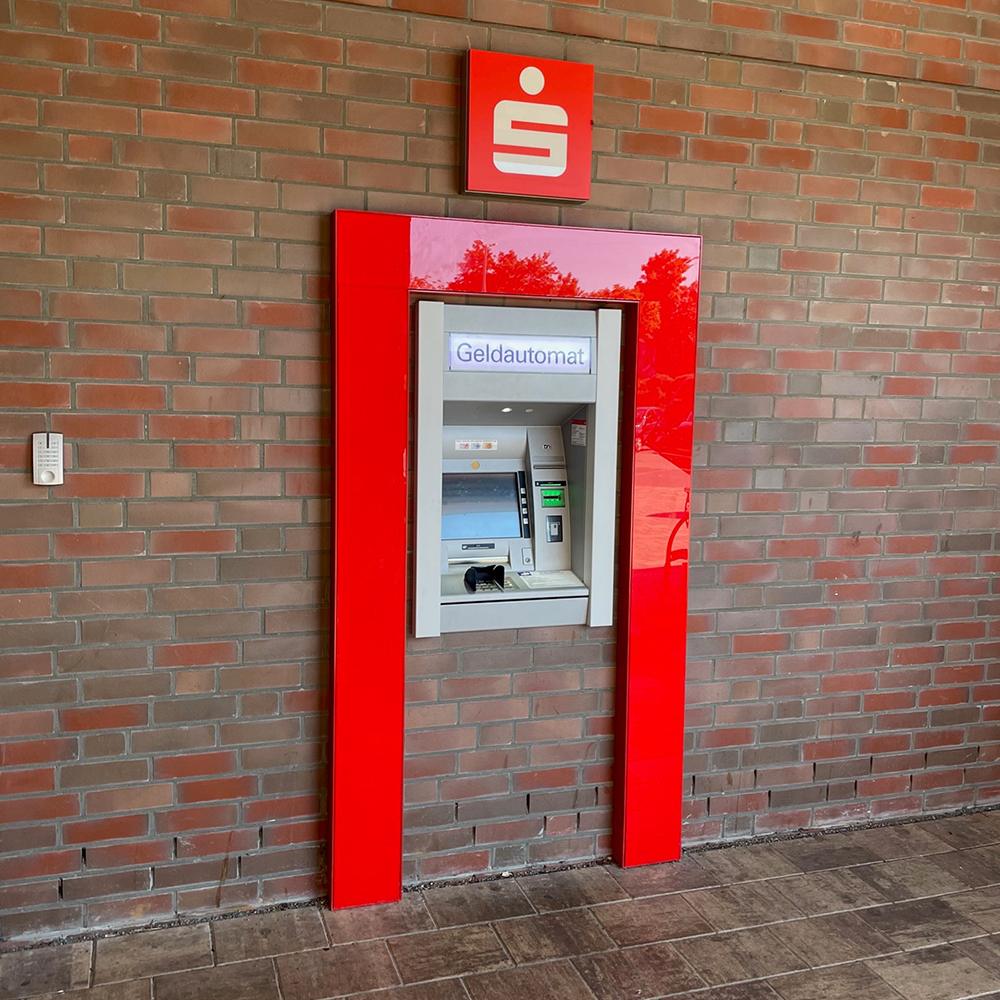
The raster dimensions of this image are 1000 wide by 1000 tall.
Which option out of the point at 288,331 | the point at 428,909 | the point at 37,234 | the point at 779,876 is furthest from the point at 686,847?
the point at 37,234

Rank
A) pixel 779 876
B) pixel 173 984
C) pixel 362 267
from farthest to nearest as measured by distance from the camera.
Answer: pixel 779 876, pixel 362 267, pixel 173 984

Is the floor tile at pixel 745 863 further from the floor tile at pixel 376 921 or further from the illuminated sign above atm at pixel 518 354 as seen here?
the illuminated sign above atm at pixel 518 354

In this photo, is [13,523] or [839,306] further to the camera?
[839,306]

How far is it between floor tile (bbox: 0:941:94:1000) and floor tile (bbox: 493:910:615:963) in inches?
49.6

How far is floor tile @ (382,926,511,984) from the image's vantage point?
2895 millimetres

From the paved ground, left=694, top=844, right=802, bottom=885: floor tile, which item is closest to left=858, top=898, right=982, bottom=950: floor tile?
the paved ground

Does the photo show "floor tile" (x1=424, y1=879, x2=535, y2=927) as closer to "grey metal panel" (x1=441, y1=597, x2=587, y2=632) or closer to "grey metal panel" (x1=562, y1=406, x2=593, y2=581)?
"grey metal panel" (x1=441, y1=597, x2=587, y2=632)

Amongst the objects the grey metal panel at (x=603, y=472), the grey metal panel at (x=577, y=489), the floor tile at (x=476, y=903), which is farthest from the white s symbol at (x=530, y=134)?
the floor tile at (x=476, y=903)

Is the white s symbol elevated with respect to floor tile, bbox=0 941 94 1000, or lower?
elevated

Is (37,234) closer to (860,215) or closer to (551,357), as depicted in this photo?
(551,357)

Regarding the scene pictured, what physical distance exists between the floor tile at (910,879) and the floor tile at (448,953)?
57.2 inches

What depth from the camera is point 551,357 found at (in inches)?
130

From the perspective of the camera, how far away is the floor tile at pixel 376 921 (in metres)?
3.07

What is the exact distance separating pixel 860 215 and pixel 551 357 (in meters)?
1.42
